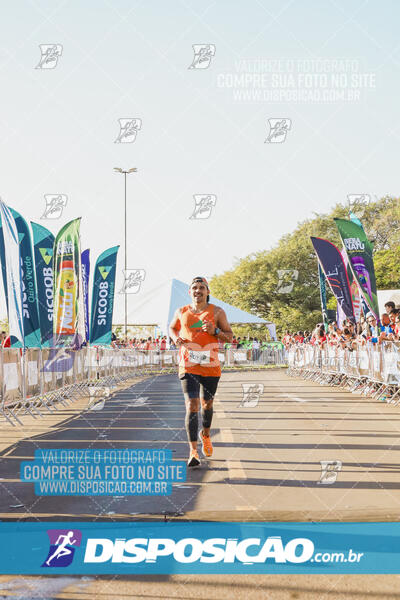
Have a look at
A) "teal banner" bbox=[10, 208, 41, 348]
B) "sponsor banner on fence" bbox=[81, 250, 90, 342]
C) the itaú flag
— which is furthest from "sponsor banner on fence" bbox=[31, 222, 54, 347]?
"sponsor banner on fence" bbox=[81, 250, 90, 342]

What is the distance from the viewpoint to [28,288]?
1655 centimetres

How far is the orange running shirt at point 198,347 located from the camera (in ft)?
26.1

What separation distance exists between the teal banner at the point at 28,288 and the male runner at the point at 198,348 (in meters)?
8.12

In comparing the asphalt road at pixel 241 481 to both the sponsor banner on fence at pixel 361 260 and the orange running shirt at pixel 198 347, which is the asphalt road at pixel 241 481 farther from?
the sponsor banner on fence at pixel 361 260

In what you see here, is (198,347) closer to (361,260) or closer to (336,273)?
(361,260)

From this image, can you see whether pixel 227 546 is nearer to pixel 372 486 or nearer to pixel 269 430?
pixel 372 486

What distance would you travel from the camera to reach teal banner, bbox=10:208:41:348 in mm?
15898

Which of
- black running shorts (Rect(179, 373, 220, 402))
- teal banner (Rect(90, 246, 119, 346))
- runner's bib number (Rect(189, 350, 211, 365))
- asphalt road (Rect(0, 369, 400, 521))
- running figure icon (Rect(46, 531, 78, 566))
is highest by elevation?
teal banner (Rect(90, 246, 119, 346))

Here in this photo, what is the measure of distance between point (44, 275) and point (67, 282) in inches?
50.4

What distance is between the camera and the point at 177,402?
17125 millimetres

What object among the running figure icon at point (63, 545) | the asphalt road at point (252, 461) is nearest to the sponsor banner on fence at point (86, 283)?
the asphalt road at point (252, 461)

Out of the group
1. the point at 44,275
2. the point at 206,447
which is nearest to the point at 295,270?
the point at 44,275

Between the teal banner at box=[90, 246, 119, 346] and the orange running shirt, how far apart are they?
1788 centimetres

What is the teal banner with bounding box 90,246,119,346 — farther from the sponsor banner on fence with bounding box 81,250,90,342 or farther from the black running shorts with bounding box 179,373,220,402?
the black running shorts with bounding box 179,373,220,402
